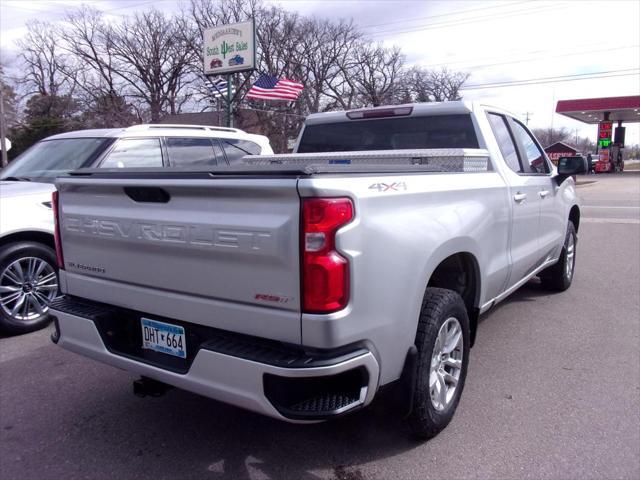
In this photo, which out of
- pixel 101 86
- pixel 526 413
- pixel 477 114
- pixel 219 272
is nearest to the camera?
pixel 219 272

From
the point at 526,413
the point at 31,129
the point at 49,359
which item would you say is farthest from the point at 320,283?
the point at 31,129

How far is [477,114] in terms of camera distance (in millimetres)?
4254

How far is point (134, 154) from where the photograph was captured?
5.70 m

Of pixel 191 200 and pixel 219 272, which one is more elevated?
pixel 191 200

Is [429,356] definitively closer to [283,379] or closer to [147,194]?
[283,379]

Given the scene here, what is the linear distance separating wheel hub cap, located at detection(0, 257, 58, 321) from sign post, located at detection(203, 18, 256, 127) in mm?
15013

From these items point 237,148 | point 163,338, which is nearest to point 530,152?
point 237,148

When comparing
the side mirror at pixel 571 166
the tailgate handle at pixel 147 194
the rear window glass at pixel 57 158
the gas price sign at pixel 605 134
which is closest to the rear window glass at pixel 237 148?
the rear window glass at pixel 57 158

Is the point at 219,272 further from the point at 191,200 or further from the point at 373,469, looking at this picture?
the point at 373,469

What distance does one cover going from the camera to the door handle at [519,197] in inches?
165

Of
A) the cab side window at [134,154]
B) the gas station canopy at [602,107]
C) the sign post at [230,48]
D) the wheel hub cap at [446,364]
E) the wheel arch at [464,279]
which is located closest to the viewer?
the wheel hub cap at [446,364]

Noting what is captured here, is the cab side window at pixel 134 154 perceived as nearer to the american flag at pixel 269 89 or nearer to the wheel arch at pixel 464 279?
the wheel arch at pixel 464 279

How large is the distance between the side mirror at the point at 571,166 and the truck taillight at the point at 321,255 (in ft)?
12.5

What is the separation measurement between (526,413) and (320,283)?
2.04 meters
